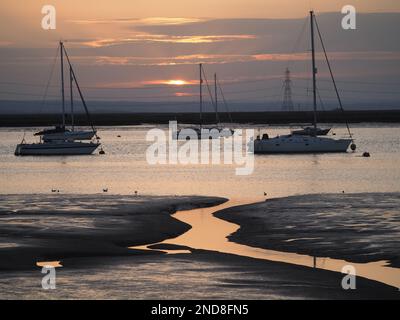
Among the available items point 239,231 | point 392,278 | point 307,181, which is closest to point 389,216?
point 239,231

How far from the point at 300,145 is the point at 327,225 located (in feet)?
160

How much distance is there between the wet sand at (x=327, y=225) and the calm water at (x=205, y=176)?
5292mm

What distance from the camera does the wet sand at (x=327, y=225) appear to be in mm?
24125

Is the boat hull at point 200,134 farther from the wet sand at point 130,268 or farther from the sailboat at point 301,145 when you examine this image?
the wet sand at point 130,268

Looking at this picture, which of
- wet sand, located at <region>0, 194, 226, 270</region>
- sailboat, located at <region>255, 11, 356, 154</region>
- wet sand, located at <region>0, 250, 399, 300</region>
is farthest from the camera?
sailboat, located at <region>255, 11, 356, 154</region>

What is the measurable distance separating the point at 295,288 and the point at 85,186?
Result: 103ft

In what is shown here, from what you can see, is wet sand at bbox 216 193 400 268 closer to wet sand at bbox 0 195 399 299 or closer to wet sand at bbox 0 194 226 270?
wet sand at bbox 0 195 399 299

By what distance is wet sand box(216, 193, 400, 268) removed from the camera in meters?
24.1

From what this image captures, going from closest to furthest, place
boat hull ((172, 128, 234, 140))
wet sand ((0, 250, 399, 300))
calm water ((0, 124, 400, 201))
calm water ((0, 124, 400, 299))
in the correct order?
wet sand ((0, 250, 399, 300))
calm water ((0, 124, 400, 299))
calm water ((0, 124, 400, 201))
boat hull ((172, 128, 234, 140))

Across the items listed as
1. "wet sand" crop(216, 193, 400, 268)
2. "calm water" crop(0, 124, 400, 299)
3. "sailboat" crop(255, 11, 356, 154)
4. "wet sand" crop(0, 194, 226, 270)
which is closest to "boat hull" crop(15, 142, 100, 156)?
"calm water" crop(0, 124, 400, 299)

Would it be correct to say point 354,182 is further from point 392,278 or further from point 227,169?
point 392,278

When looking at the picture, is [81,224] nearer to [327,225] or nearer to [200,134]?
[327,225]

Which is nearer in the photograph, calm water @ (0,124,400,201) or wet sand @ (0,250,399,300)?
wet sand @ (0,250,399,300)

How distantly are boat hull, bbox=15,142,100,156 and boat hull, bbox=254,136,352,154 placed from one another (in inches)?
638
